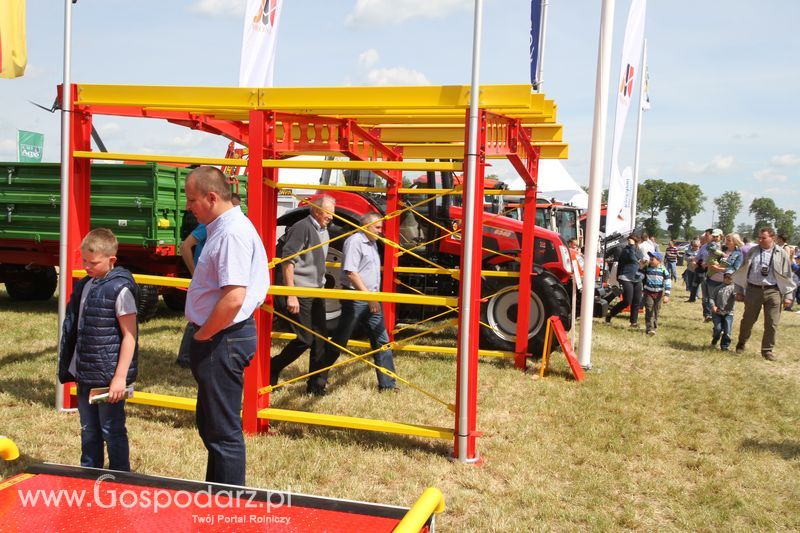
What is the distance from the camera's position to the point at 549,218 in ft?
42.5

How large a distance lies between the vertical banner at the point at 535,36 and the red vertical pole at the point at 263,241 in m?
7.42

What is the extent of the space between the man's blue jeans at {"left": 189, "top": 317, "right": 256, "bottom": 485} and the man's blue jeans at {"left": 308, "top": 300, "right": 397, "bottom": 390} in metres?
2.71

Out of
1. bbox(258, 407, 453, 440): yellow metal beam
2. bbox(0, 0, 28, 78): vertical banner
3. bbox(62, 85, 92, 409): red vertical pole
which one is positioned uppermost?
bbox(0, 0, 28, 78): vertical banner

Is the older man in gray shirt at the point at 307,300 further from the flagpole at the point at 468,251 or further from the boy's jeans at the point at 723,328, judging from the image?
the boy's jeans at the point at 723,328

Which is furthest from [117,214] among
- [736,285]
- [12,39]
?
[736,285]

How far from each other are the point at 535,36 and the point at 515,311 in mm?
5600

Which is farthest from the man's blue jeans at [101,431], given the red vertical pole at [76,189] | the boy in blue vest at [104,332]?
the red vertical pole at [76,189]

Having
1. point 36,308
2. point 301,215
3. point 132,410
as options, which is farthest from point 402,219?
point 36,308

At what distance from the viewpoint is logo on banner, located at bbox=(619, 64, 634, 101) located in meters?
8.91

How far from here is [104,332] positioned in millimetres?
3559

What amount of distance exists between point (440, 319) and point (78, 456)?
5.94 meters

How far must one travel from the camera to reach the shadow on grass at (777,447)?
527cm

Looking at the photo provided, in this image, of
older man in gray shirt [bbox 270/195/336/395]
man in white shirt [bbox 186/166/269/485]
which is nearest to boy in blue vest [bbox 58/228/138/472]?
man in white shirt [bbox 186/166/269/485]

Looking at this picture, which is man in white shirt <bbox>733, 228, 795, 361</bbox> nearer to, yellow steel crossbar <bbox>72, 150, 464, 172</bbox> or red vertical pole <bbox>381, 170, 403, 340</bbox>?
red vertical pole <bbox>381, 170, 403, 340</bbox>
